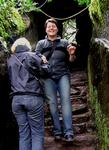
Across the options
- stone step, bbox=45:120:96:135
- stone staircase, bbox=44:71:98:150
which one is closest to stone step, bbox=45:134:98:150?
stone staircase, bbox=44:71:98:150

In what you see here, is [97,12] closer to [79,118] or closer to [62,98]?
[79,118]

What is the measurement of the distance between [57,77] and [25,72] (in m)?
1.23

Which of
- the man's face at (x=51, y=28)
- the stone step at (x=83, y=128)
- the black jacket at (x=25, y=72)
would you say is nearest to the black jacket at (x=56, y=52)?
the man's face at (x=51, y=28)

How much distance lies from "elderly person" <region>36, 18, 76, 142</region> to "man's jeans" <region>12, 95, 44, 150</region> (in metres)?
1.17

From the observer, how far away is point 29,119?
7.06 m

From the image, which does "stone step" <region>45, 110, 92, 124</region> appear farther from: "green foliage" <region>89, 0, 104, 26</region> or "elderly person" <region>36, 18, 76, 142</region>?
"green foliage" <region>89, 0, 104, 26</region>

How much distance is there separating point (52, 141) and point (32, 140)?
166 cm

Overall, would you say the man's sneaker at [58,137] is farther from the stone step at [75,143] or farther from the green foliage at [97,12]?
the green foliage at [97,12]

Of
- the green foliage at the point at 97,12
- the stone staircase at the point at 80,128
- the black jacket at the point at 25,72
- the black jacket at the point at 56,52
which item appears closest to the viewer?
the black jacket at the point at 25,72

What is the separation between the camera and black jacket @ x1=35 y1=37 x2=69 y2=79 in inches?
331

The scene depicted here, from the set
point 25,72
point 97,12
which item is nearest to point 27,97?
point 25,72

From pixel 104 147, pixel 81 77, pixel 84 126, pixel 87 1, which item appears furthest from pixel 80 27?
pixel 104 147

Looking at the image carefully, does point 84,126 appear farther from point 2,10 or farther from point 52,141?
point 2,10

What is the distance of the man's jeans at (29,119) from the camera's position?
6.99 m
